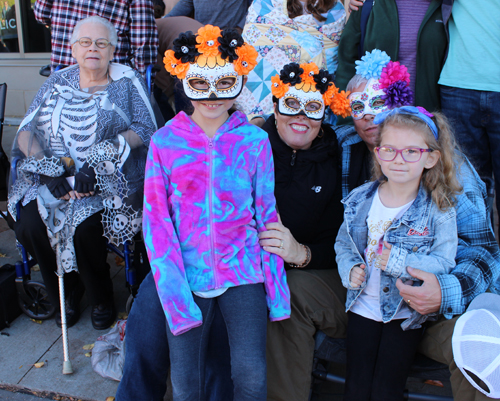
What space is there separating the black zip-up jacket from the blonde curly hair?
427 mm

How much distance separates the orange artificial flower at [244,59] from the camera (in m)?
2.06

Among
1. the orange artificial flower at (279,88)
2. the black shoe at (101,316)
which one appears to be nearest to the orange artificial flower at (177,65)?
the orange artificial flower at (279,88)

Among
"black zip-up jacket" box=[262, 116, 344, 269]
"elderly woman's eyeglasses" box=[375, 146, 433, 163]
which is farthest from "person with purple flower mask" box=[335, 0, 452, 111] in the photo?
"elderly woman's eyeglasses" box=[375, 146, 433, 163]

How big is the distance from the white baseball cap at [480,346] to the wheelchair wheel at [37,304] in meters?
2.52

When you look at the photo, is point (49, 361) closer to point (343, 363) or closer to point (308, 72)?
point (343, 363)

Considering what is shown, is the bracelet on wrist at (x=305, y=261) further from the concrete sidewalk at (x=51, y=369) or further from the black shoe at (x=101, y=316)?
the black shoe at (x=101, y=316)

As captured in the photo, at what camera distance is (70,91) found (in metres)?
2.86

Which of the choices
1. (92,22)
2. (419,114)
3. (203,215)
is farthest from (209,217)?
(92,22)

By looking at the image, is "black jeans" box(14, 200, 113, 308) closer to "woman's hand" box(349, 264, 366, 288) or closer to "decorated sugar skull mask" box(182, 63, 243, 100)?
"decorated sugar skull mask" box(182, 63, 243, 100)

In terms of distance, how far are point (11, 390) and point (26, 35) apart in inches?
256

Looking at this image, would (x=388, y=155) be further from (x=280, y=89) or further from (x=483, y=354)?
(x=483, y=354)

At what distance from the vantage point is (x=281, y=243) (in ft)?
6.99

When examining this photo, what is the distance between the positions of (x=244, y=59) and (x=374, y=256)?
1098 millimetres

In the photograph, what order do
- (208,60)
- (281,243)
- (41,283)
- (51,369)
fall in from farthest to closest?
(41,283), (51,369), (281,243), (208,60)
